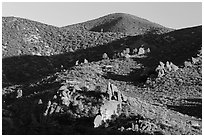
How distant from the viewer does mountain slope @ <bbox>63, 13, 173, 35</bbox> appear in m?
54.7

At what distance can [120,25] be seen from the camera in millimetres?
56656

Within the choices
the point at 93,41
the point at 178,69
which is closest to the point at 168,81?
the point at 178,69

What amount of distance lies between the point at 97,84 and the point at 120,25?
37082 millimetres

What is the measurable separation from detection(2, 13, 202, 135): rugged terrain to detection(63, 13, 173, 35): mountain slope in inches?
636

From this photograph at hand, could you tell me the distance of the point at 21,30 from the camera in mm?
37281

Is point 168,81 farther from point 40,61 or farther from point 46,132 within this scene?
point 40,61

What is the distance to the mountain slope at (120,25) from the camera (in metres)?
54.7

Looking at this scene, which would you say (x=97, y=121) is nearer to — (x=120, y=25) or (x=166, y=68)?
(x=166, y=68)

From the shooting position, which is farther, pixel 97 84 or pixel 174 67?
pixel 174 67

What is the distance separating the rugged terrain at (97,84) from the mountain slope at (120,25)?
16.2 meters

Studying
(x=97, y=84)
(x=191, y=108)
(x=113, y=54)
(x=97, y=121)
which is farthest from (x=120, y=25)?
(x=97, y=121)

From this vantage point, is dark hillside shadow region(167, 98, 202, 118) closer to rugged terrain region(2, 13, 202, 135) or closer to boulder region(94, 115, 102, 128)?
rugged terrain region(2, 13, 202, 135)

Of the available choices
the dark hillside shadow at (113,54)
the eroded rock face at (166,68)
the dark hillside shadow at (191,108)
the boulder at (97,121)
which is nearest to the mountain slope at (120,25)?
the dark hillside shadow at (113,54)

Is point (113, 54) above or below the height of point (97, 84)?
above
